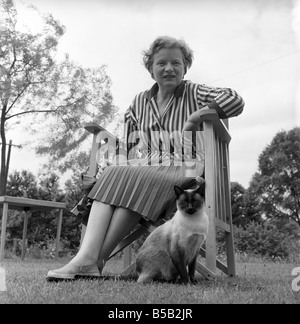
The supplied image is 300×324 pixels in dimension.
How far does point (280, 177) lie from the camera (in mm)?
6145

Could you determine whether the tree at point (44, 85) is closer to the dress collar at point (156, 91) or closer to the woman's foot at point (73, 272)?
the dress collar at point (156, 91)

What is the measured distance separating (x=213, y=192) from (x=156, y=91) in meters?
0.56

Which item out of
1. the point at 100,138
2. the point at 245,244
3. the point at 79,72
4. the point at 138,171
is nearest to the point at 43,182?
the point at 79,72

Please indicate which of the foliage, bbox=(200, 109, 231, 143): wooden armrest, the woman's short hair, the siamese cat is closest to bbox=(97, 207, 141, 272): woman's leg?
the siamese cat

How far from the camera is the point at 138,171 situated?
1.29 m

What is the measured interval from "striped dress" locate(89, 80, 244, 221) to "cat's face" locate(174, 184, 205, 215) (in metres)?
0.04

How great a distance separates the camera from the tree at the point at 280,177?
5.48 meters

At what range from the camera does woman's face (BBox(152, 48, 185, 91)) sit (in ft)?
4.93

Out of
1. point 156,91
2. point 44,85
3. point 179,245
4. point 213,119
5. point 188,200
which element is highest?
point 44,85

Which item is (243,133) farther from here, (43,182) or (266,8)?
(43,182)

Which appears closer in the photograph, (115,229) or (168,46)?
(115,229)

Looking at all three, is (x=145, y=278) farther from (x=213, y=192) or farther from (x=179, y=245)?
(x=213, y=192)

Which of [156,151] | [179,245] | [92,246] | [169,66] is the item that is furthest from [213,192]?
[169,66]
